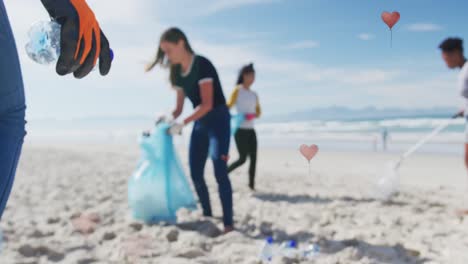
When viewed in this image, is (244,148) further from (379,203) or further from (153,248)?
(153,248)

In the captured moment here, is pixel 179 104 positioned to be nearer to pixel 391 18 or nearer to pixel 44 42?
pixel 391 18

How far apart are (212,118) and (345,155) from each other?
23.6ft

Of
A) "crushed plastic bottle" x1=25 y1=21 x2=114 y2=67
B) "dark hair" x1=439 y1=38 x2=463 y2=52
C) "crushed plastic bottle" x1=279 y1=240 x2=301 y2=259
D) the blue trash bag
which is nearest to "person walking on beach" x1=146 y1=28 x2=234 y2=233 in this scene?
the blue trash bag

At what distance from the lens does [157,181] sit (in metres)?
3.74

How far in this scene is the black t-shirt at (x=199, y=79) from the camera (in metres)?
3.38

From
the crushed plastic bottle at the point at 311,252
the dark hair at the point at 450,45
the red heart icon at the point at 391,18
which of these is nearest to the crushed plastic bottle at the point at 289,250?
the crushed plastic bottle at the point at 311,252

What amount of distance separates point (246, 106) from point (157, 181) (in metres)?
1.75

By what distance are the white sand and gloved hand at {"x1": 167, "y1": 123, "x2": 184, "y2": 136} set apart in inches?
28.1

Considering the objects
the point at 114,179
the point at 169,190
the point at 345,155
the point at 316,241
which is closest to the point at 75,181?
the point at 114,179

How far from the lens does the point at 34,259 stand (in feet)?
9.37

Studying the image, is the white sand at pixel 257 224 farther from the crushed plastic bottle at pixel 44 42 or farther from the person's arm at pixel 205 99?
the crushed plastic bottle at pixel 44 42

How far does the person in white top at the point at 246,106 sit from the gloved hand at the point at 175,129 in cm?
160

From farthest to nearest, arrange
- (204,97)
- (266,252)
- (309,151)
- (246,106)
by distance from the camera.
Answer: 1. (246,106)
2. (204,97)
3. (266,252)
4. (309,151)

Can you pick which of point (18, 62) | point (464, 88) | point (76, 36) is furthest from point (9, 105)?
point (464, 88)
